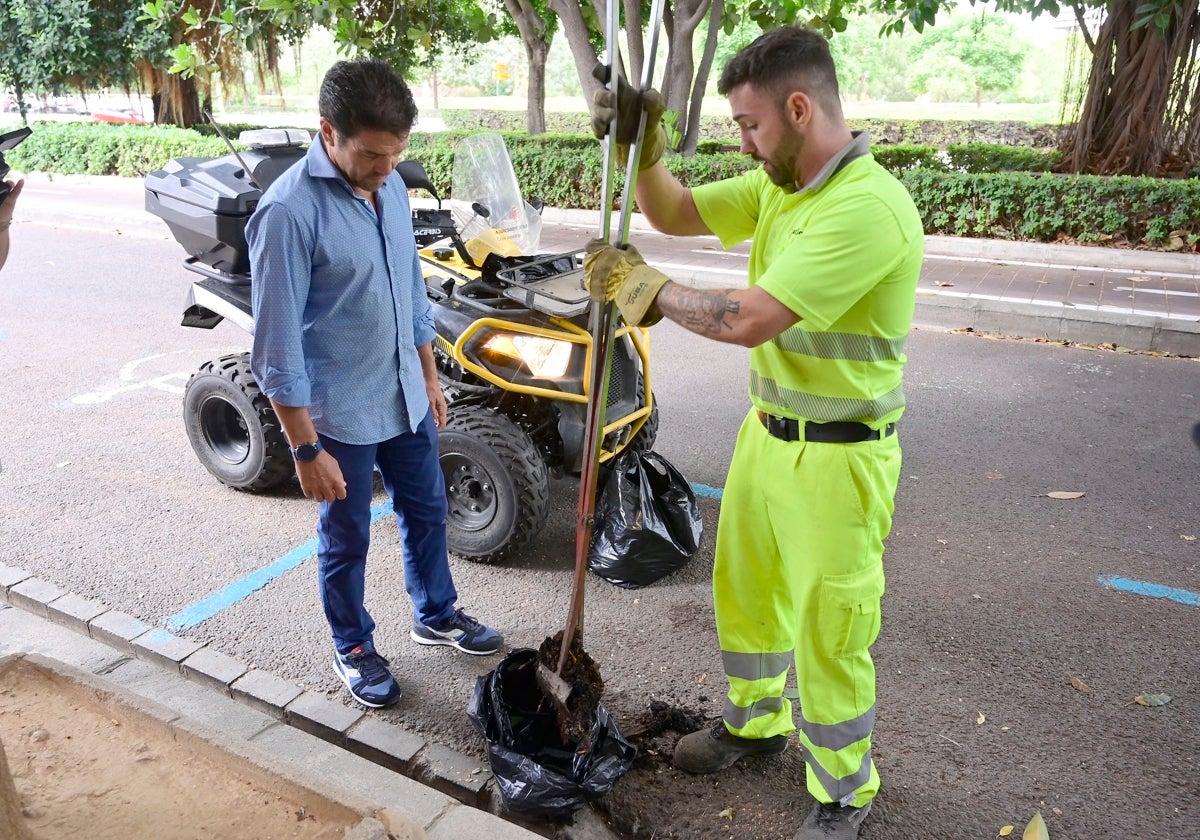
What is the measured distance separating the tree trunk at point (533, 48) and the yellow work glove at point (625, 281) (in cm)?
1322

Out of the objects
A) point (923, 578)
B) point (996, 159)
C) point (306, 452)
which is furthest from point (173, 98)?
point (923, 578)

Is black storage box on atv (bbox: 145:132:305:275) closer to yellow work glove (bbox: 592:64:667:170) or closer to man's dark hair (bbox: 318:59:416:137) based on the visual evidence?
man's dark hair (bbox: 318:59:416:137)

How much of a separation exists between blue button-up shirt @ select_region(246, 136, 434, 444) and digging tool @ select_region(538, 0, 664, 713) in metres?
0.73

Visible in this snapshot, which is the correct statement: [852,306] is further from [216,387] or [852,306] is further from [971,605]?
[216,387]

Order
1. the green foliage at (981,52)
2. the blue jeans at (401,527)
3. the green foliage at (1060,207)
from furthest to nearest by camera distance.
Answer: the green foliage at (981,52) < the green foliage at (1060,207) < the blue jeans at (401,527)

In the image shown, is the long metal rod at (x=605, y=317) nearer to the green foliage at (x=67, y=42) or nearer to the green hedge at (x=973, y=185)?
the green hedge at (x=973, y=185)

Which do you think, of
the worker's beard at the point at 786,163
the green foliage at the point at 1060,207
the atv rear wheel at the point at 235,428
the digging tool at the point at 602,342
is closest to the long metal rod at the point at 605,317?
the digging tool at the point at 602,342

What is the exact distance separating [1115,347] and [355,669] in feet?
22.2

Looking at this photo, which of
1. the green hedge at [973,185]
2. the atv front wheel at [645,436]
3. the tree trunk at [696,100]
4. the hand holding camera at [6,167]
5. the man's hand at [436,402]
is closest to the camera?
the hand holding camera at [6,167]

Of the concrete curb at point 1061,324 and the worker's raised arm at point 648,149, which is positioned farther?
the concrete curb at point 1061,324

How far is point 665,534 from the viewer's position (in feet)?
12.6

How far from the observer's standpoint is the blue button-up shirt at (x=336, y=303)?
2568 mm

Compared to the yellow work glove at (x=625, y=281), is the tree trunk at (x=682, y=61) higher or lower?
higher

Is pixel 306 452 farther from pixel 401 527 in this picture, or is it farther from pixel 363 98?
pixel 363 98
